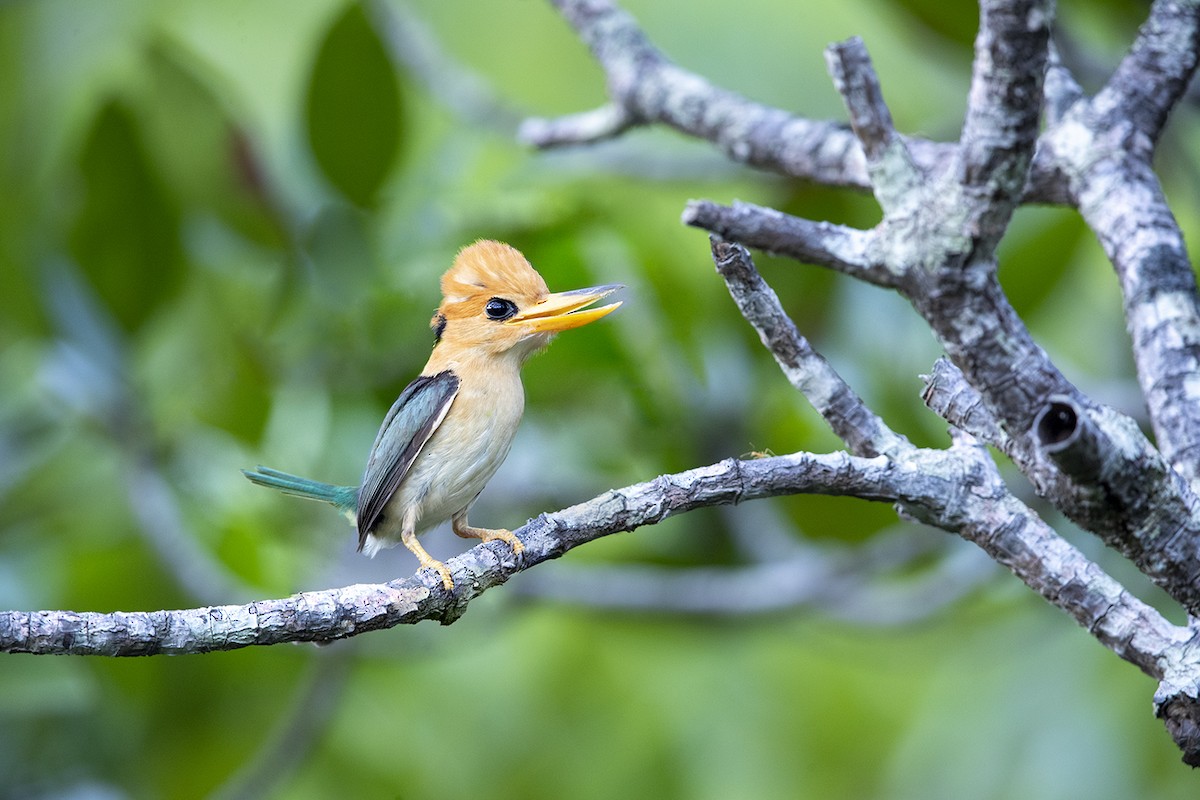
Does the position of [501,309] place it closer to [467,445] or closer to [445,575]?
[467,445]

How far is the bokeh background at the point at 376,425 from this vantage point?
8.83 ft

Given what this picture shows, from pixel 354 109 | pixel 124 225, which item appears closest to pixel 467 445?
pixel 354 109

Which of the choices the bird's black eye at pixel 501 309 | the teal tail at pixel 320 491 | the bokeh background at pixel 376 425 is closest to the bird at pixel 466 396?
the bird's black eye at pixel 501 309

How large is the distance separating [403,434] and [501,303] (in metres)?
0.21

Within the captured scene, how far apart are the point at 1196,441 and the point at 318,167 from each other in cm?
189

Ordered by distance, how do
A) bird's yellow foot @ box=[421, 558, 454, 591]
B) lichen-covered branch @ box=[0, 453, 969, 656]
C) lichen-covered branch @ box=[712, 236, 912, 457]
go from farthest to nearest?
lichen-covered branch @ box=[712, 236, 912, 457] → bird's yellow foot @ box=[421, 558, 454, 591] → lichen-covered branch @ box=[0, 453, 969, 656]

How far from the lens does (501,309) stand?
1.61 meters

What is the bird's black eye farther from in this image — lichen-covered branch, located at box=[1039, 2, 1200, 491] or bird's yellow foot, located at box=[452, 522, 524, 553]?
lichen-covered branch, located at box=[1039, 2, 1200, 491]

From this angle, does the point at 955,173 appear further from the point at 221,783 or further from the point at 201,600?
the point at 221,783

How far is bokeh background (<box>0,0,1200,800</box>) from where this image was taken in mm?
2691

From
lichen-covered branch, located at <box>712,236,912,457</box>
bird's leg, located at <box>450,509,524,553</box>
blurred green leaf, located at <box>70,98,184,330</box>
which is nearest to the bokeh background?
blurred green leaf, located at <box>70,98,184,330</box>

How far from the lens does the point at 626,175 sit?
3535 mm

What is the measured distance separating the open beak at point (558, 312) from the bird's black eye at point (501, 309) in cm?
1

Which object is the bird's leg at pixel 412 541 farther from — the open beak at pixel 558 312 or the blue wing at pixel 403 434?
the open beak at pixel 558 312
